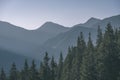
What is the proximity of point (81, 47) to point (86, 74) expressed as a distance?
2573cm

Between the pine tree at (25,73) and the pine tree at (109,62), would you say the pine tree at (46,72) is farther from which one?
the pine tree at (25,73)

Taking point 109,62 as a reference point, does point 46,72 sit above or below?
below

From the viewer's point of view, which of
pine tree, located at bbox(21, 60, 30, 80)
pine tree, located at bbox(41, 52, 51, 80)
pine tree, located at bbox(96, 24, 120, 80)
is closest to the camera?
pine tree, located at bbox(96, 24, 120, 80)

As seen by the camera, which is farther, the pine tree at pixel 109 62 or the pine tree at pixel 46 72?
the pine tree at pixel 46 72

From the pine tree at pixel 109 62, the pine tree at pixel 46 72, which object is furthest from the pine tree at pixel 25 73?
the pine tree at pixel 109 62

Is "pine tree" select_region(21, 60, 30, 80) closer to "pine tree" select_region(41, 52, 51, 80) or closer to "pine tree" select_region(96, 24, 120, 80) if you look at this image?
"pine tree" select_region(41, 52, 51, 80)

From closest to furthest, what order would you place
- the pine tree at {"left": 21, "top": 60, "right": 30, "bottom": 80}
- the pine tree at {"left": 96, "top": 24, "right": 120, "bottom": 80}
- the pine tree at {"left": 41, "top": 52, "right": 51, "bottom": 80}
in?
the pine tree at {"left": 96, "top": 24, "right": 120, "bottom": 80}, the pine tree at {"left": 41, "top": 52, "right": 51, "bottom": 80}, the pine tree at {"left": 21, "top": 60, "right": 30, "bottom": 80}

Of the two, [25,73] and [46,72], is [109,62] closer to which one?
[46,72]

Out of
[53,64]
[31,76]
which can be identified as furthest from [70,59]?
[31,76]

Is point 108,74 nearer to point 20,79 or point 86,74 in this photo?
point 86,74

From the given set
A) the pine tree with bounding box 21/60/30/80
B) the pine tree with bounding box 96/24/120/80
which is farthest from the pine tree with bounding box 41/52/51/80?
the pine tree with bounding box 21/60/30/80

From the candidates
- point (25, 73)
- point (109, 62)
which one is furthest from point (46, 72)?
point (25, 73)

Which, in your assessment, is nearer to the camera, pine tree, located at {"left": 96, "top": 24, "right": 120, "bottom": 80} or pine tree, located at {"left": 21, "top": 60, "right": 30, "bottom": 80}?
pine tree, located at {"left": 96, "top": 24, "right": 120, "bottom": 80}

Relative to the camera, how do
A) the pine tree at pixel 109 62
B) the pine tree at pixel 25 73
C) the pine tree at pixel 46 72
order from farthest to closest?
the pine tree at pixel 25 73
the pine tree at pixel 46 72
the pine tree at pixel 109 62
